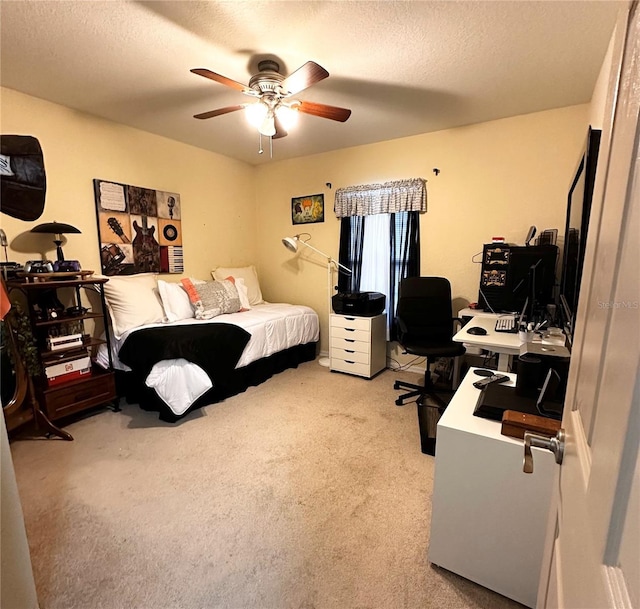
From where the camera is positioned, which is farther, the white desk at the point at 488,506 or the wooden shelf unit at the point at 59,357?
the wooden shelf unit at the point at 59,357

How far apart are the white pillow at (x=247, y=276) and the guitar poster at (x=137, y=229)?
0.44 metres

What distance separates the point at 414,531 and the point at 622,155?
1.64 meters

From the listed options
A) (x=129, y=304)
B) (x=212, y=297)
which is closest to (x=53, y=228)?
(x=129, y=304)

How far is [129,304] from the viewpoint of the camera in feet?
9.43

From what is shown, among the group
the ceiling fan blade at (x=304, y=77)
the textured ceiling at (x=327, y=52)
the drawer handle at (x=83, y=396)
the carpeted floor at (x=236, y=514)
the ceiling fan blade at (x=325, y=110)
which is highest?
the textured ceiling at (x=327, y=52)

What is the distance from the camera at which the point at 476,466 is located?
1193 millimetres

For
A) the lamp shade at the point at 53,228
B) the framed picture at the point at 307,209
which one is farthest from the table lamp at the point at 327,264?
the lamp shade at the point at 53,228

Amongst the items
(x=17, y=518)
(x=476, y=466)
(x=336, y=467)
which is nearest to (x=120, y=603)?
(x=17, y=518)

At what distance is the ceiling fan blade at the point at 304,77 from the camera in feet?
5.63

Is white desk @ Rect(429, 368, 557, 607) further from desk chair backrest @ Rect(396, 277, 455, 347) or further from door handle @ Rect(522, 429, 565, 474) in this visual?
desk chair backrest @ Rect(396, 277, 455, 347)

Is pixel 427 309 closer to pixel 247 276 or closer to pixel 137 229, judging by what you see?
pixel 247 276

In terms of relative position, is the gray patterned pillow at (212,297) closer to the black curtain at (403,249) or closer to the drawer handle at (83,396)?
the drawer handle at (83,396)

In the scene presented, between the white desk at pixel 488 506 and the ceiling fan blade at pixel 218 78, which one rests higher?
the ceiling fan blade at pixel 218 78

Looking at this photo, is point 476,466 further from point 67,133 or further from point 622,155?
point 67,133
